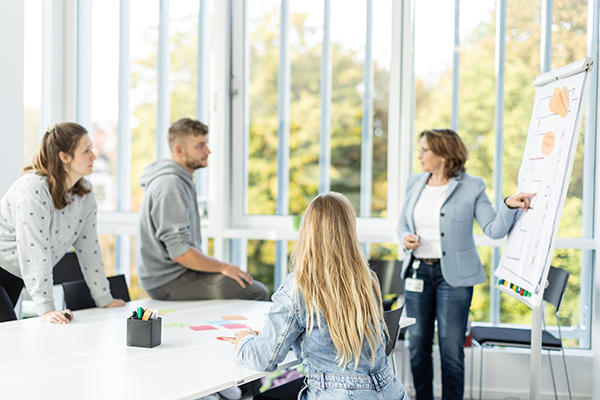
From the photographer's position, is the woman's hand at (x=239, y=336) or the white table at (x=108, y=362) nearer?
the white table at (x=108, y=362)

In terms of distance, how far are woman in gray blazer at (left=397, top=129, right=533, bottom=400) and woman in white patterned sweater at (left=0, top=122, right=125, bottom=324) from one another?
167cm

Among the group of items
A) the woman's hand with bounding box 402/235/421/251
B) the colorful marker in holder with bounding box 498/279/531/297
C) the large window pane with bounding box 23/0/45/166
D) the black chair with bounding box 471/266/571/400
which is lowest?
the black chair with bounding box 471/266/571/400

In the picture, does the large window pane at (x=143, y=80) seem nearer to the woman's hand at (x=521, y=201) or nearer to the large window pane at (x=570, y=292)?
the woman's hand at (x=521, y=201)

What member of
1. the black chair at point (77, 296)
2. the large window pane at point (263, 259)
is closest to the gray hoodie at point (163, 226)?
the black chair at point (77, 296)

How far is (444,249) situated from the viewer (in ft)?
9.32

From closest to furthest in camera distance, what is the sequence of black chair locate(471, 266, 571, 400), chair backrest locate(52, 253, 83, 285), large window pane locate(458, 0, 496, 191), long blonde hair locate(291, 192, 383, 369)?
long blonde hair locate(291, 192, 383, 369) < black chair locate(471, 266, 571, 400) < chair backrest locate(52, 253, 83, 285) < large window pane locate(458, 0, 496, 191)

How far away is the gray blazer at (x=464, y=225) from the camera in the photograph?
2.80 metres

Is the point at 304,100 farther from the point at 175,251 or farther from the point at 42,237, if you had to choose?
the point at 42,237

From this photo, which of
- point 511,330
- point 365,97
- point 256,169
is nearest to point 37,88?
point 256,169

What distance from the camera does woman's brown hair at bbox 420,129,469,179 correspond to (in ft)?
9.64

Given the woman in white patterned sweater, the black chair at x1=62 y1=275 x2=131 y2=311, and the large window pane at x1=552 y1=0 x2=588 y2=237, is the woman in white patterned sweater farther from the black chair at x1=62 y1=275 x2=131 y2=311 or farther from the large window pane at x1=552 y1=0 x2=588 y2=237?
the large window pane at x1=552 y1=0 x2=588 y2=237

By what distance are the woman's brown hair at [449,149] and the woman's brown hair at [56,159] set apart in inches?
74.7

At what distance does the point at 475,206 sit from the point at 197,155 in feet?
5.41

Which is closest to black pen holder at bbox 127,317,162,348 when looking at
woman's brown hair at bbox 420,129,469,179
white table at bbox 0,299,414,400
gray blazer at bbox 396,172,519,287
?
white table at bbox 0,299,414,400
